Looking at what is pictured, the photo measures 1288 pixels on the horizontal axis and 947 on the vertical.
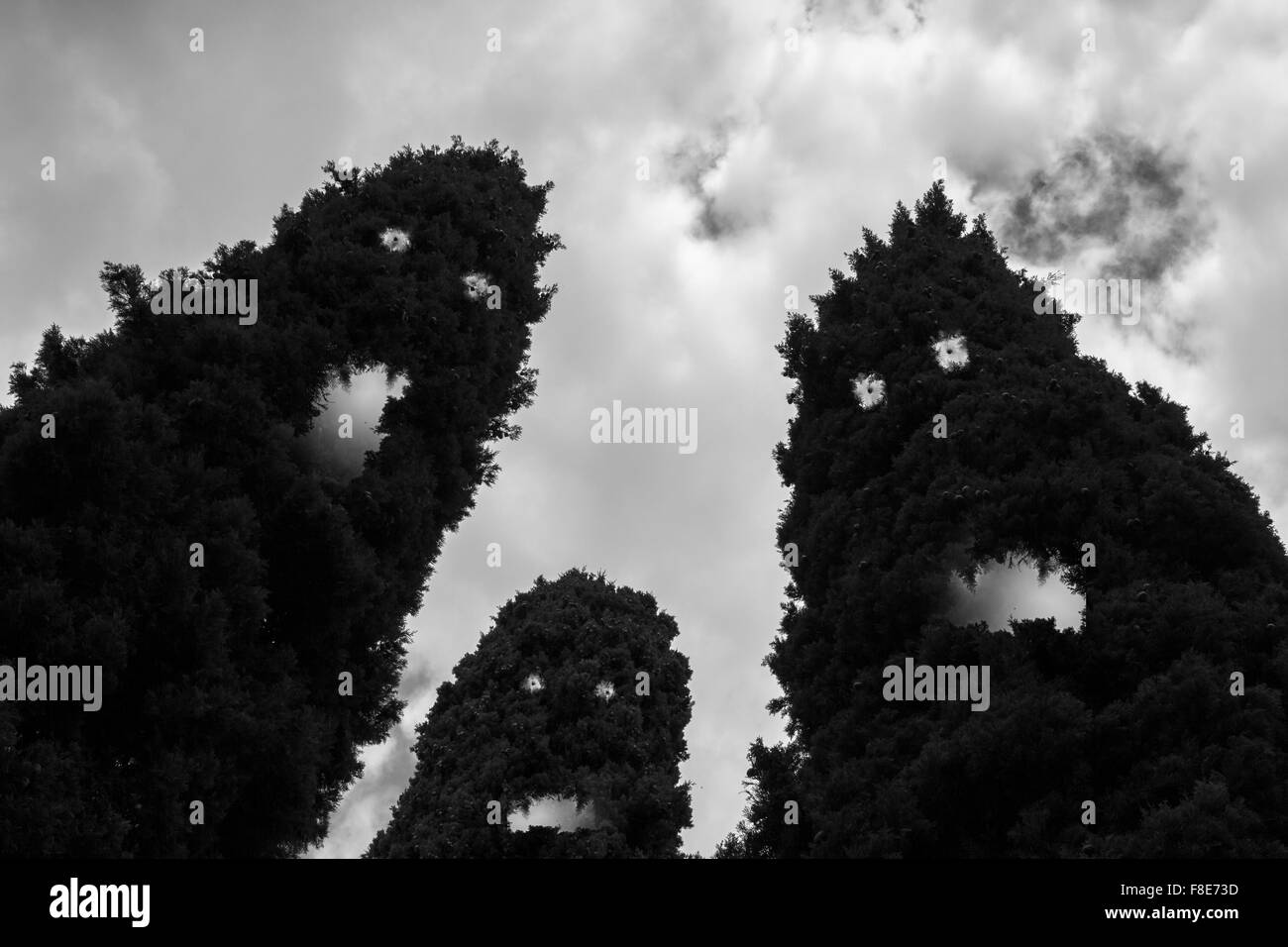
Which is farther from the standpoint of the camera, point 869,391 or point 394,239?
point 869,391

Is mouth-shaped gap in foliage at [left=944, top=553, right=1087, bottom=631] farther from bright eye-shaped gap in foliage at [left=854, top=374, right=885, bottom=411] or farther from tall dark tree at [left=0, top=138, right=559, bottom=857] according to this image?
tall dark tree at [left=0, top=138, right=559, bottom=857]

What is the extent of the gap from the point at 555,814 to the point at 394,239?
11.2 m

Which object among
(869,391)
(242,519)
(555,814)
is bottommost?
(555,814)

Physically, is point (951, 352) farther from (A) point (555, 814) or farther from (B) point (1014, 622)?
(A) point (555, 814)

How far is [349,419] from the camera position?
1823 cm

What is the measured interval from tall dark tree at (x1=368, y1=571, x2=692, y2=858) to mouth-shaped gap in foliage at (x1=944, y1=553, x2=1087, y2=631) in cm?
604

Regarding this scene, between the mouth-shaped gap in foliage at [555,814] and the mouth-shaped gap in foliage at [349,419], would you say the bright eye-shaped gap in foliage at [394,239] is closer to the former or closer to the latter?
the mouth-shaped gap in foliage at [349,419]

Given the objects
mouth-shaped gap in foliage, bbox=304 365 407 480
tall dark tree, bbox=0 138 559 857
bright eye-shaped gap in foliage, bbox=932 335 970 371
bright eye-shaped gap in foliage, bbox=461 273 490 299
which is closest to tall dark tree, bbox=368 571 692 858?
tall dark tree, bbox=0 138 559 857

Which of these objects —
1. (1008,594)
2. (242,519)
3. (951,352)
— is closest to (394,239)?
(242,519)

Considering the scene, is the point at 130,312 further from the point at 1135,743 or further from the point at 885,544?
the point at 1135,743

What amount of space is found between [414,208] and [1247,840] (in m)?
18.0

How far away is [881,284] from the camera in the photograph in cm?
2392

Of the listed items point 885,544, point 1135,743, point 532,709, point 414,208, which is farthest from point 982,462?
point 414,208

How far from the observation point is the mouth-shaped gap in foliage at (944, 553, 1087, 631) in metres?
16.4
